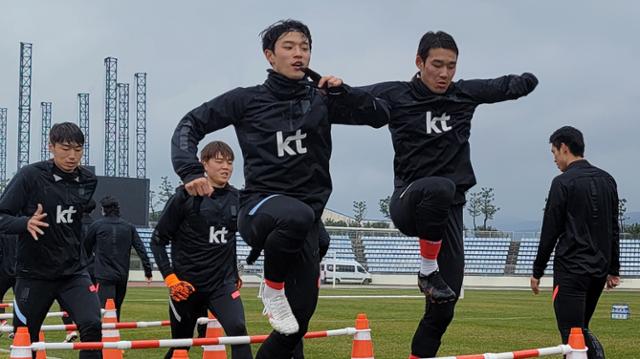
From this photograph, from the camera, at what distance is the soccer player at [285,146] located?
6.02 m

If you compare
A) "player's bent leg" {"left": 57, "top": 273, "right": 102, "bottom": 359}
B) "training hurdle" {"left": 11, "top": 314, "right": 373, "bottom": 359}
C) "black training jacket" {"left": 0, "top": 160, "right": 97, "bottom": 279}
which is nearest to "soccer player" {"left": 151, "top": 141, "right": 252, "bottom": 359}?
"training hurdle" {"left": 11, "top": 314, "right": 373, "bottom": 359}

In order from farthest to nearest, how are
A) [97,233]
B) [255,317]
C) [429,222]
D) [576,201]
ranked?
[255,317], [97,233], [576,201], [429,222]

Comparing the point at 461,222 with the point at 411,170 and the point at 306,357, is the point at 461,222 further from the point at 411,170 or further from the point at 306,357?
the point at 306,357

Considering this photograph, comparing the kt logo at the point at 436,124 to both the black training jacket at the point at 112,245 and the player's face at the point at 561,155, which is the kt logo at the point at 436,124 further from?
the black training jacket at the point at 112,245

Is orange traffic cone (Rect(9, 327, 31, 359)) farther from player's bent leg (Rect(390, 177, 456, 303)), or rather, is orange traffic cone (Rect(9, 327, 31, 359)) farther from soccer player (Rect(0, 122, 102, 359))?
player's bent leg (Rect(390, 177, 456, 303))

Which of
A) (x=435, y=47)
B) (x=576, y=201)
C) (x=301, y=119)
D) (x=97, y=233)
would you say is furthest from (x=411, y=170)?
(x=97, y=233)

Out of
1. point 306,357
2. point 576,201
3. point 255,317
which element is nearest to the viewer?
point 576,201

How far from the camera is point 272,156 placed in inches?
239

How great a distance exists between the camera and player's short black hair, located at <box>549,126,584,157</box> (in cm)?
909

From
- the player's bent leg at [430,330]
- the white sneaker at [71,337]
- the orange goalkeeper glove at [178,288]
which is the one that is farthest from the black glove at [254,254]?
the white sneaker at [71,337]

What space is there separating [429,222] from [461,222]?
0.64m

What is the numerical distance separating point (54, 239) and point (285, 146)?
3.75m

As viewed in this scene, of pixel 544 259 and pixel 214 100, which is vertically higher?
pixel 214 100

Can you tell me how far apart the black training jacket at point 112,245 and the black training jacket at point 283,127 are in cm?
Result: 894
